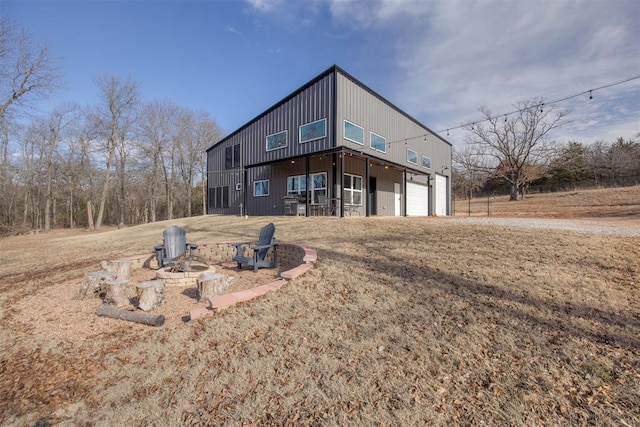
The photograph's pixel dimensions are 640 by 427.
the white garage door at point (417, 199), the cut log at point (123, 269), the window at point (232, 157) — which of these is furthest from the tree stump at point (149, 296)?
the white garage door at point (417, 199)

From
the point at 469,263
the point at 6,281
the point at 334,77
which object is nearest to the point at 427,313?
the point at 469,263

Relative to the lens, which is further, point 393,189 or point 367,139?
point 393,189

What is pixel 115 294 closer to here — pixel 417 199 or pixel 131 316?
pixel 131 316

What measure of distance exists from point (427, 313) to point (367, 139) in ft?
39.7

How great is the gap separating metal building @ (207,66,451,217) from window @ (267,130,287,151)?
0.17ft

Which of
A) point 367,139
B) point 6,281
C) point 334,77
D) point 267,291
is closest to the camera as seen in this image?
point 267,291

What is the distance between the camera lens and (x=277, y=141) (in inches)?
594

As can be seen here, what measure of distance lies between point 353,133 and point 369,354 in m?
11.8

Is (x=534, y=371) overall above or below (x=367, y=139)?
below

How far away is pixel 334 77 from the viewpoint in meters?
12.3

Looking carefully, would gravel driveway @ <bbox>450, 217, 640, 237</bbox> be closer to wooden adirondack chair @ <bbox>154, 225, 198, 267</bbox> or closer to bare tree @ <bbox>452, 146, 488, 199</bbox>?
wooden adirondack chair @ <bbox>154, 225, 198, 267</bbox>

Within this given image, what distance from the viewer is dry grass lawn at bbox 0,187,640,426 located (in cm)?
194

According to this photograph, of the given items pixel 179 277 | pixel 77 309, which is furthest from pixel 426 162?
pixel 77 309

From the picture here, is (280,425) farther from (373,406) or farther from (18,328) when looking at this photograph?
(18,328)
